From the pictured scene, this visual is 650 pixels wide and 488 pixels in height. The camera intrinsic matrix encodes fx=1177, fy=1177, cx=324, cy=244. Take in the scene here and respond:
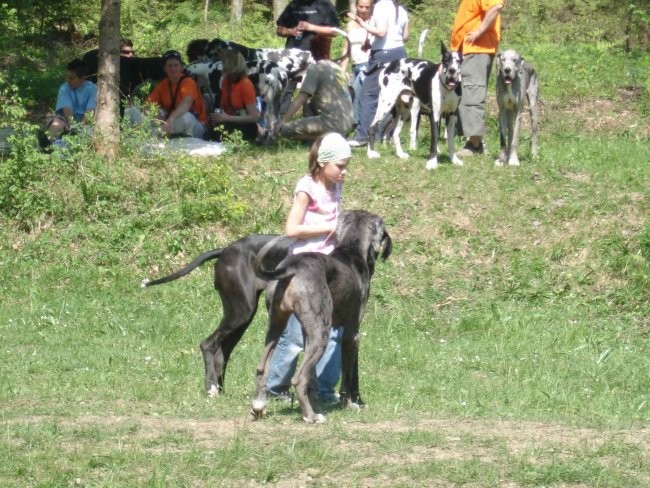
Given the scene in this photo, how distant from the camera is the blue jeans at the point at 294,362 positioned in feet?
26.1

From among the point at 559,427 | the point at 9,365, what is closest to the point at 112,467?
the point at 559,427

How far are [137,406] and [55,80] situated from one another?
45.3ft

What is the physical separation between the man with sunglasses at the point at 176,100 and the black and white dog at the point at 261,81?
2.80 feet

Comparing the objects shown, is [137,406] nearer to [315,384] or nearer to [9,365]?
[315,384]

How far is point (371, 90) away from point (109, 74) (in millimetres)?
3812

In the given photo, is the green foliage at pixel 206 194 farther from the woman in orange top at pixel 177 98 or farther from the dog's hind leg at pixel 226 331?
the dog's hind leg at pixel 226 331

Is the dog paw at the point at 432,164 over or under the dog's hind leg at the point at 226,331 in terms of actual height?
over

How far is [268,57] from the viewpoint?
17453 mm

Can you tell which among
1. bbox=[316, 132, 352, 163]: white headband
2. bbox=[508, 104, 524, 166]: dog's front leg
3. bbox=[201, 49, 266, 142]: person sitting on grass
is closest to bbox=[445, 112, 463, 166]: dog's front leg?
bbox=[508, 104, 524, 166]: dog's front leg

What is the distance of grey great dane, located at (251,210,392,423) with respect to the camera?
7133 mm

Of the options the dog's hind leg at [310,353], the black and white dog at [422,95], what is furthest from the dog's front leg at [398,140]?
the dog's hind leg at [310,353]

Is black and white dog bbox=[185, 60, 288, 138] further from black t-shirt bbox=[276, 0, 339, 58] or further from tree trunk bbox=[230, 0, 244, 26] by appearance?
tree trunk bbox=[230, 0, 244, 26]

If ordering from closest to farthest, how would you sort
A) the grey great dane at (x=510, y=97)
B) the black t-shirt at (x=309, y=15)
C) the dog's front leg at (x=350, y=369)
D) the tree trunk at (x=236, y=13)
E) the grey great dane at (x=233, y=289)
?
the dog's front leg at (x=350, y=369) → the grey great dane at (x=233, y=289) → the grey great dane at (x=510, y=97) → the black t-shirt at (x=309, y=15) → the tree trunk at (x=236, y=13)

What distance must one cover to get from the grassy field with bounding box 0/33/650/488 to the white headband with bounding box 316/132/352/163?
5.38 feet
